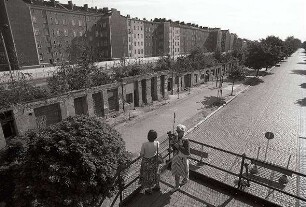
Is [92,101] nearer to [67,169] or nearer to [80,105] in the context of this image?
[80,105]

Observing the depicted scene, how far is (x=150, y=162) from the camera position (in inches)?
232

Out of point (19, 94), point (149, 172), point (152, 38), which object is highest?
point (152, 38)

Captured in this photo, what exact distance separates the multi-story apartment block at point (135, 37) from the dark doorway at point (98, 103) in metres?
46.6

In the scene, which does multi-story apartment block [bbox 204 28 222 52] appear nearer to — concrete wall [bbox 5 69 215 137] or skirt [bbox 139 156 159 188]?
concrete wall [bbox 5 69 215 137]

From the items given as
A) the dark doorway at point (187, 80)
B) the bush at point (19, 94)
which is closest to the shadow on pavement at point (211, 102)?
the dark doorway at point (187, 80)

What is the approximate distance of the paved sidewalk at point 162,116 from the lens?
1781 centimetres

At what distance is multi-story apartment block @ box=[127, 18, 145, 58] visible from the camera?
63.4 m

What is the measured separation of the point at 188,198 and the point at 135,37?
64214mm

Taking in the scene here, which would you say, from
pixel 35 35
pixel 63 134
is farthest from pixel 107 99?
pixel 35 35

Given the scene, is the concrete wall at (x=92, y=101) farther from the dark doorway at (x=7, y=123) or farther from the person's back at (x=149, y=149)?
the person's back at (x=149, y=149)

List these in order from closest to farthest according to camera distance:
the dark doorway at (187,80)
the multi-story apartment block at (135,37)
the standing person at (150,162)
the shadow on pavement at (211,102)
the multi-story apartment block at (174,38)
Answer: the standing person at (150,162)
the shadow on pavement at (211,102)
the dark doorway at (187,80)
the multi-story apartment block at (135,37)
the multi-story apartment block at (174,38)

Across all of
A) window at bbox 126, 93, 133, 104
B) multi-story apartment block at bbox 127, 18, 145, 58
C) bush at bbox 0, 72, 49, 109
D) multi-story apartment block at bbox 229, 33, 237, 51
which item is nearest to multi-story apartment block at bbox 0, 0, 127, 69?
multi-story apartment block at bbox 127, 18, 145, 58

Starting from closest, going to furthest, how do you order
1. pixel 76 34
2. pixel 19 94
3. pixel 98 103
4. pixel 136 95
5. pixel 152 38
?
pixel 19 94, pixel 98 103, pixel 136 95, pixel 76 34, pixel 152 38

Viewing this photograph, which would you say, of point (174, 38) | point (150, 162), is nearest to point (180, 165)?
point (150, 162)
